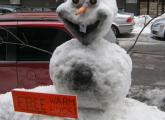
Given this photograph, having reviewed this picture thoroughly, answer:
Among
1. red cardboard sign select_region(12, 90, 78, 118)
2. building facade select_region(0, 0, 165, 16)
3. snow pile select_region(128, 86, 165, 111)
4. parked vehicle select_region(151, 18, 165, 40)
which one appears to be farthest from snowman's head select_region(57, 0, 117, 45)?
building facade select_region(0, 0, 165, 16)

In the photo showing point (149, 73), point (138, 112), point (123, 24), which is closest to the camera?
point (138, 112)

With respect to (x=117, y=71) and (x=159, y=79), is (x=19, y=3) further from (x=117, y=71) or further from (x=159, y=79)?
(x=117, y=71)

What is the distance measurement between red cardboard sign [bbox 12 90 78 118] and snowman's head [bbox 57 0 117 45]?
0.30 m

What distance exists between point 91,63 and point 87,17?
0.22 metres

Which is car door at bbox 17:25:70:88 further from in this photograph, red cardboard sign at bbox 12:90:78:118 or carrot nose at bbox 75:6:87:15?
carrot nose at bbox 75:6:87:15

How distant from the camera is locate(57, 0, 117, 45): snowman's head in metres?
2.19

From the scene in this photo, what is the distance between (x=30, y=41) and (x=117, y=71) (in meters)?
3.75

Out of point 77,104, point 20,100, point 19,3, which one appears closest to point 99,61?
point 77,104

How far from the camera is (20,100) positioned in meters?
2.39

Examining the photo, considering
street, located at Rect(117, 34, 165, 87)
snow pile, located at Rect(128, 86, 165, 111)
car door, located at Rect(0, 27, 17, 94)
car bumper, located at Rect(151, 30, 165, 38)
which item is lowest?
car bumper, located at Rect(151, 30, 165, 38)

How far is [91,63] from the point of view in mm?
2260

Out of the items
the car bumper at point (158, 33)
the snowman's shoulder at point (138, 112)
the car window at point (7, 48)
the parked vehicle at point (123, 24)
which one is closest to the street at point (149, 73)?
the car bumper at point (158, 33)

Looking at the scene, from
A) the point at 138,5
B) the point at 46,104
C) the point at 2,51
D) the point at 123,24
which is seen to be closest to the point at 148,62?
the point at 123,24

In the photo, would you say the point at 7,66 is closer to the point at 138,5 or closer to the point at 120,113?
the point at 120,113
